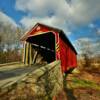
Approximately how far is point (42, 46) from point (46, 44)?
1.66 feet

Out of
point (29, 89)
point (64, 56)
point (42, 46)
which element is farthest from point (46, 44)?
point (29, 89)

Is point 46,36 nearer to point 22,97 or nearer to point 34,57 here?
point 34,57

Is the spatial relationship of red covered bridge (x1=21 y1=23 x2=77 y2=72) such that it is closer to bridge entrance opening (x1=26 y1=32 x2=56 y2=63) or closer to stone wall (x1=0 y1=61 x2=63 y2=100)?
bridge entrance opening (x1=26 y1=32 x2=56 y2=63)

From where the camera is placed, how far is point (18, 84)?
190 inches

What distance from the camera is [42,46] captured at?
20000mm

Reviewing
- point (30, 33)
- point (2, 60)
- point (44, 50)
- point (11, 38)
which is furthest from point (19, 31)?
point (30, 33)

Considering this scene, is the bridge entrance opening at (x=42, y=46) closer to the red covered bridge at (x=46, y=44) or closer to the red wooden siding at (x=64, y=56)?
the red covered bridge at (x=46, y=44)

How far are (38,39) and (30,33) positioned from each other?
7.50 feet

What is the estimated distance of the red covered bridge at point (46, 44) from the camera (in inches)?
540

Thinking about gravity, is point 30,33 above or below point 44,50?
above

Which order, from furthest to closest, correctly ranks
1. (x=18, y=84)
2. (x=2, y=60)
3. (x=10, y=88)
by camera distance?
1. (x=2, y=60)
2. (x=18, y=84)
3. (x=10, y=88)

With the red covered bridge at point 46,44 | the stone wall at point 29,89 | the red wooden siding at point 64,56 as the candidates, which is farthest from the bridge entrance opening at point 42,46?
the stone wall at point 29,89

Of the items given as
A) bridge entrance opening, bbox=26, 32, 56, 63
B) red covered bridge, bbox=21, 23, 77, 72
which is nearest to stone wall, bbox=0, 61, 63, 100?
red covered bridge, bbox=21, 23, 77, 72

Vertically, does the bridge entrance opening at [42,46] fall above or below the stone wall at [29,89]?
above
